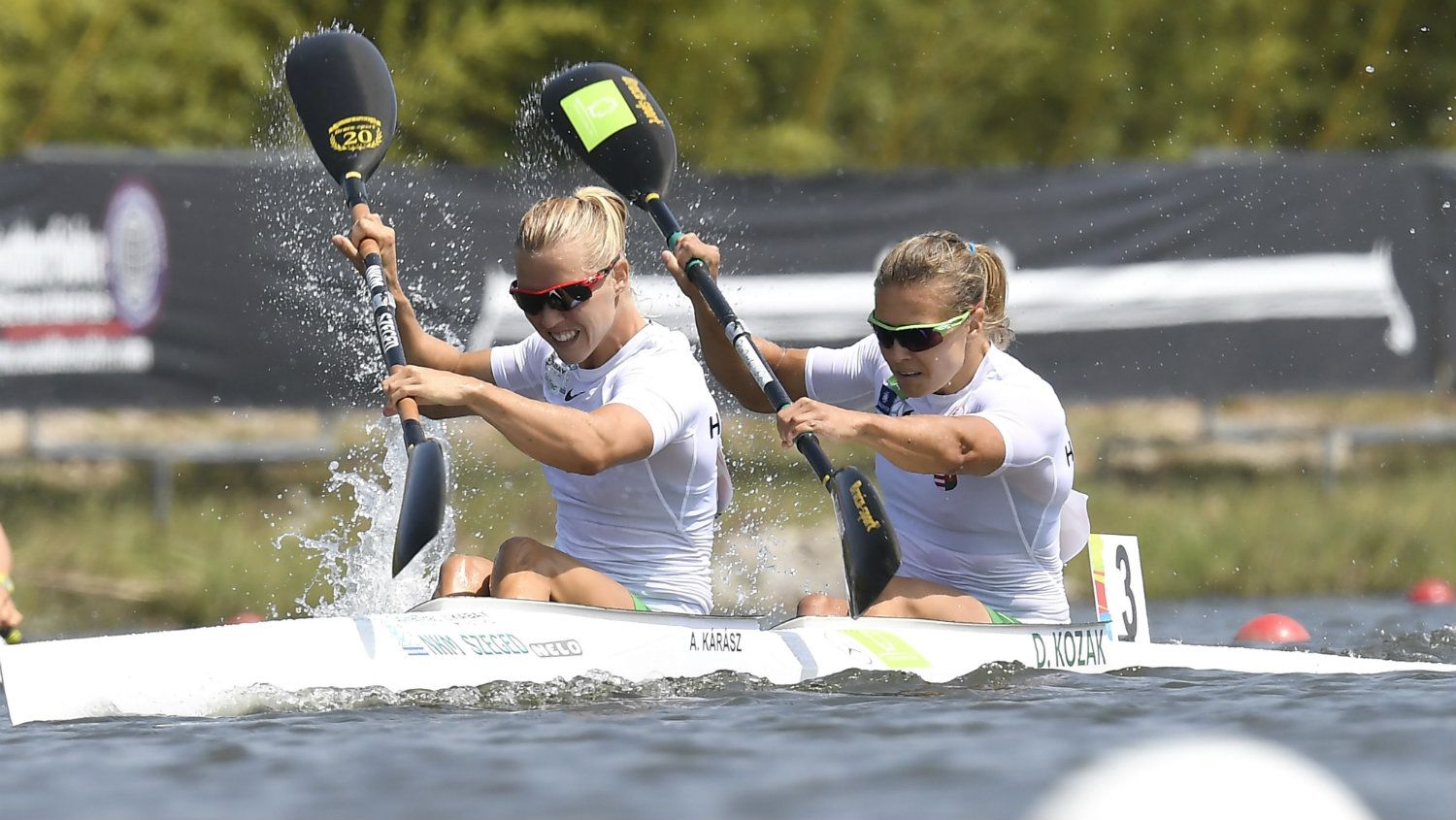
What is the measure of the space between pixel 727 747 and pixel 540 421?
1.00m

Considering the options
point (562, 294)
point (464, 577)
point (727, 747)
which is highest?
point (562, 294)

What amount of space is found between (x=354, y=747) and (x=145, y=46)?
7.91m

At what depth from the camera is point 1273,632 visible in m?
7.92

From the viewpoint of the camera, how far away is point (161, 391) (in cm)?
952

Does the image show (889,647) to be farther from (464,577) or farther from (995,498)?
(464,577)

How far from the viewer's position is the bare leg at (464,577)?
579cm

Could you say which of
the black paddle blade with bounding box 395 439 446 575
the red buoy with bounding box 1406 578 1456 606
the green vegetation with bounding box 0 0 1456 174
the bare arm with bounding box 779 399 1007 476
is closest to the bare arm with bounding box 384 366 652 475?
the black paddle blade with bounding box 395 439 446 575

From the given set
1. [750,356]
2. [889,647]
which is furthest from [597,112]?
[889,647]

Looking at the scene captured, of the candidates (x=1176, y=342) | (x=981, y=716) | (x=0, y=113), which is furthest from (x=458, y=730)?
(x=0, y=113)

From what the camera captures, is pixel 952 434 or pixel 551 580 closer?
pixel 952 434

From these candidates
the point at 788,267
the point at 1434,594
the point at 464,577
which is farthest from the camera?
the point at 788,267

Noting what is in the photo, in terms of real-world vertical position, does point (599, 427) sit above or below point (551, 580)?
above

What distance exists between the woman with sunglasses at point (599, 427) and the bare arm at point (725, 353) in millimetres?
605

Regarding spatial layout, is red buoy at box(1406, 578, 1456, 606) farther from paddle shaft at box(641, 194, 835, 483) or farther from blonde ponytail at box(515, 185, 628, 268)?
blonde ponytail at box(515, 185, 628, 268)
